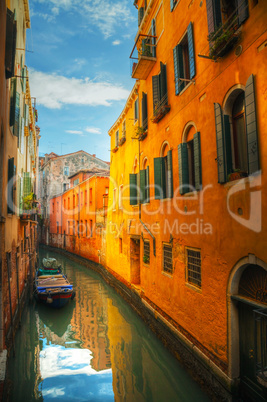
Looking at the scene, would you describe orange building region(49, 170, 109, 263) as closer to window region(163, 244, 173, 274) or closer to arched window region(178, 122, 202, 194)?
window region(163, 244, 173, 274)

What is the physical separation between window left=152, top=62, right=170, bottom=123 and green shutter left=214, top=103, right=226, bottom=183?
318 centimetres

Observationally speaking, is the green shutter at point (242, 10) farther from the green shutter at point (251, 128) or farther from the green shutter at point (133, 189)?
the green shutter at point (133, 189)

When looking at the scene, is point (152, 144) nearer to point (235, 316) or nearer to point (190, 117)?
point (190, 117)

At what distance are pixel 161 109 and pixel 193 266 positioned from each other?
4.95 meters

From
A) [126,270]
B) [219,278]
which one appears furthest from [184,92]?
[126,270]

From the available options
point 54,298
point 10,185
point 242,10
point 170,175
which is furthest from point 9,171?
point 242,10

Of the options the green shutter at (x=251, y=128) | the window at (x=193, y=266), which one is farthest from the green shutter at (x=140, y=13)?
the window at (x=193, y=266)

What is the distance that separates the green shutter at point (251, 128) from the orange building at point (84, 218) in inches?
653

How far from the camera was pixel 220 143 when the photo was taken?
19.2 feet

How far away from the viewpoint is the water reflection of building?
29.5 ft

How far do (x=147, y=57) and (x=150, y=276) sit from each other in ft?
25.7

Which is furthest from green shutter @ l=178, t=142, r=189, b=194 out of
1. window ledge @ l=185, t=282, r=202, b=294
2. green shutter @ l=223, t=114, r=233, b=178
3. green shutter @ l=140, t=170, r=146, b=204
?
green shutter @ l=140, t=170, r=146, b=204

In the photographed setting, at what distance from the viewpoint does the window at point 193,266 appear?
7.07 meters

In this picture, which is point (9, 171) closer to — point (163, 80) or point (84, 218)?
point (163, 80)
